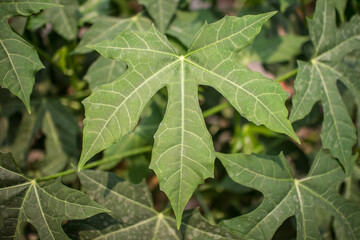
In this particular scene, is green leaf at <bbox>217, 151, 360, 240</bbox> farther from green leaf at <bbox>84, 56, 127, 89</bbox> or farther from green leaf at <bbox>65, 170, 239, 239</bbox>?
green leaf at <bbox>84, 56, 127, 89</bbox>

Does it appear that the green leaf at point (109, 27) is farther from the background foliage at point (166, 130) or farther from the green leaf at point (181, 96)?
the green leaf at point (181, 96)

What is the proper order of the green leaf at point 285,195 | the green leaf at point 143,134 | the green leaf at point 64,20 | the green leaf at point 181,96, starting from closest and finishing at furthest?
the green leaf at point 181,96 < the green leaf at point 285,195 < the green leaf at point 64,20 < the green leaf at point 143,134

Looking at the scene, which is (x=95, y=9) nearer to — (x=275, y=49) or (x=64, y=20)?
(x=64, y=20)

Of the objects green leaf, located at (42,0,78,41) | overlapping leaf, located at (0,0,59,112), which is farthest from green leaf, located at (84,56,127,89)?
overlapping leaf, located at (0,0,59,112)

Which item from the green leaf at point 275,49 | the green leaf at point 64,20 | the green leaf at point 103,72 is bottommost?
the green leaf at point 103,72

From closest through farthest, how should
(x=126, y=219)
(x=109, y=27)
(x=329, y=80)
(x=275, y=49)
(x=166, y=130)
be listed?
1. (x=166, y=130)
2. (x=126, y=219)
3. (x=329, y=80)
4. (x=109, y=27)
5. (x=275, y=49)

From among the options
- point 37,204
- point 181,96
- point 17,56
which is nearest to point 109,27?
point 17,56

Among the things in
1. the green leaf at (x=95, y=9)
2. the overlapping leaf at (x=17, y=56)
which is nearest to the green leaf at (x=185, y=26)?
the green leaf at (x=95, y=9)
